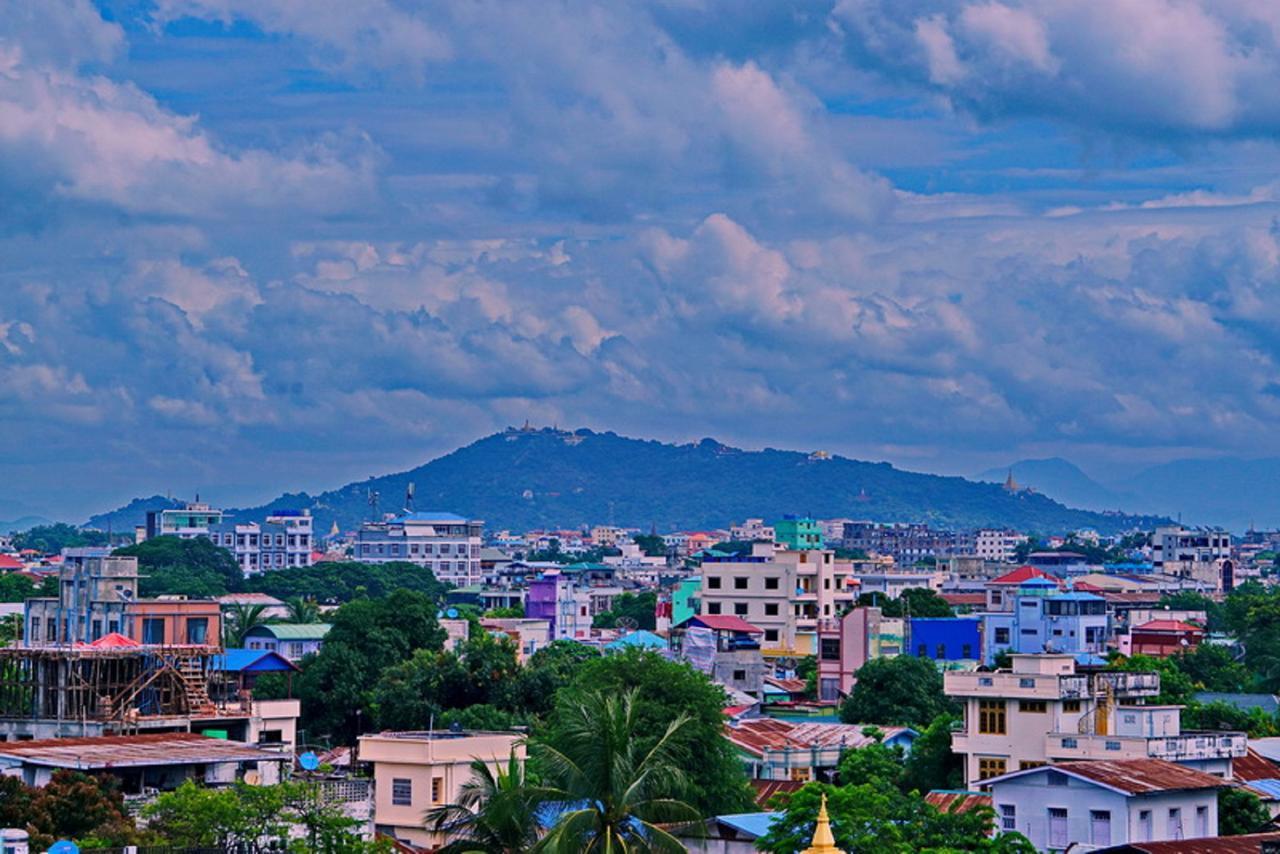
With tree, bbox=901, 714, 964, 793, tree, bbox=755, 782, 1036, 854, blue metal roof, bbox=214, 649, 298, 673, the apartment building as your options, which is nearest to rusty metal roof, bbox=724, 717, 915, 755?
tree, bbox=901, 714, 964, 793

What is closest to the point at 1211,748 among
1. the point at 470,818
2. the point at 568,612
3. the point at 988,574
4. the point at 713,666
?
the point at 470,818

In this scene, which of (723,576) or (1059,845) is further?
(723,576)

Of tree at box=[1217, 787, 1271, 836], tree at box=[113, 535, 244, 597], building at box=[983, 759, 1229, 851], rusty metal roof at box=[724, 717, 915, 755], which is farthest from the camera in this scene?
tree at box=[113, 535, 244, 597]

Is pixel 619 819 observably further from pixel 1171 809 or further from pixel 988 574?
pixel 988 574

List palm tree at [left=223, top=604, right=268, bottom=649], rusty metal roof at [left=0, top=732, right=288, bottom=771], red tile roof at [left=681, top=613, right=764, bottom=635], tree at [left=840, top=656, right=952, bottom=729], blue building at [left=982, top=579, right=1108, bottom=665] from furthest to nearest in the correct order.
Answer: red tile roof at [left=681, top=613, right=764, bottom=635], blue building at [left=982, top=579, right=1108, bottom=665], palm tree at [left=223, top=604, right=268, bottom=649], tree at [left=840, top=656, right=952, bottom=729], rusty metal roof at [left=0, top=732, right=288, bottom=771]

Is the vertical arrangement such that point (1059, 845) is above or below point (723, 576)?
below

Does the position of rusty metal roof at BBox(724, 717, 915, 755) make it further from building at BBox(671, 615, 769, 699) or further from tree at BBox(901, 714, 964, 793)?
A: building at BBox(671, 615, 769, 699)
